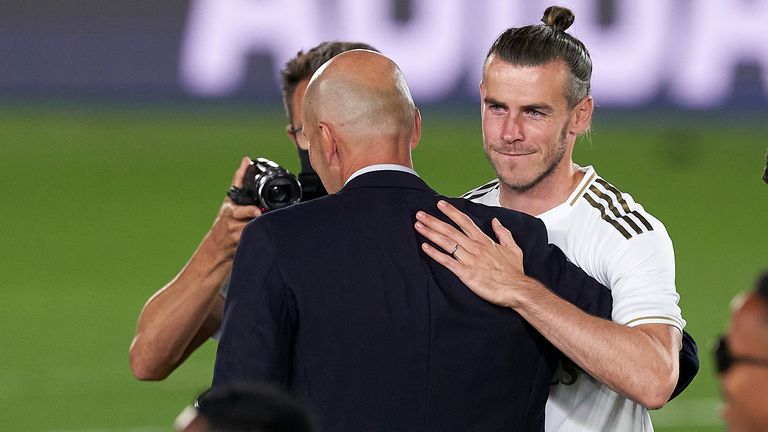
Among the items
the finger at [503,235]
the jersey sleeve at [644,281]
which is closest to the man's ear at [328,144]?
the finger at [503,235]

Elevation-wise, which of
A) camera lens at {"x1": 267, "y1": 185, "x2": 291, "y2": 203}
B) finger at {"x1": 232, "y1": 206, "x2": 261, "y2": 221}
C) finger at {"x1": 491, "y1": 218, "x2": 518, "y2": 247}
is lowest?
finger at {"x1": 232, "y1": 206, "x2": 261, "y2": 221}

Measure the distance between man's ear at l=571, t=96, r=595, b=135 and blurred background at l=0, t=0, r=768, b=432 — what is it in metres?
6.69

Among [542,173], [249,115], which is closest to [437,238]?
[542,173]

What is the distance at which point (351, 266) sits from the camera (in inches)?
118

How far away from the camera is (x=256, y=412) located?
5.68ft

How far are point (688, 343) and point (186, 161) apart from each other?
11228 mm

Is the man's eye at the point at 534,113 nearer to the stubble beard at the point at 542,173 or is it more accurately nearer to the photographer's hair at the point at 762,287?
the stubble beard at the point at 542,173

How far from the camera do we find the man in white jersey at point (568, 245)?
3053mm

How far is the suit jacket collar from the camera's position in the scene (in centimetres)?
307

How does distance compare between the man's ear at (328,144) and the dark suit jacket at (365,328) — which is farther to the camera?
the man's ear at (328,144)

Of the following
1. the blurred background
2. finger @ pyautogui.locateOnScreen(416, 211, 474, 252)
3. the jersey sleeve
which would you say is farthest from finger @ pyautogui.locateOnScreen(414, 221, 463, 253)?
the blurred background

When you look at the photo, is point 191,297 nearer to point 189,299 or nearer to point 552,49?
point 189,299

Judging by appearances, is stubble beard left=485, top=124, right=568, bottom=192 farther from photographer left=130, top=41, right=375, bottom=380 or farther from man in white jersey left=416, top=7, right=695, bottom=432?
photographer left=130, top=41, right=375, bottom=380

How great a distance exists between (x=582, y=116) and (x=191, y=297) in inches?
48.1
